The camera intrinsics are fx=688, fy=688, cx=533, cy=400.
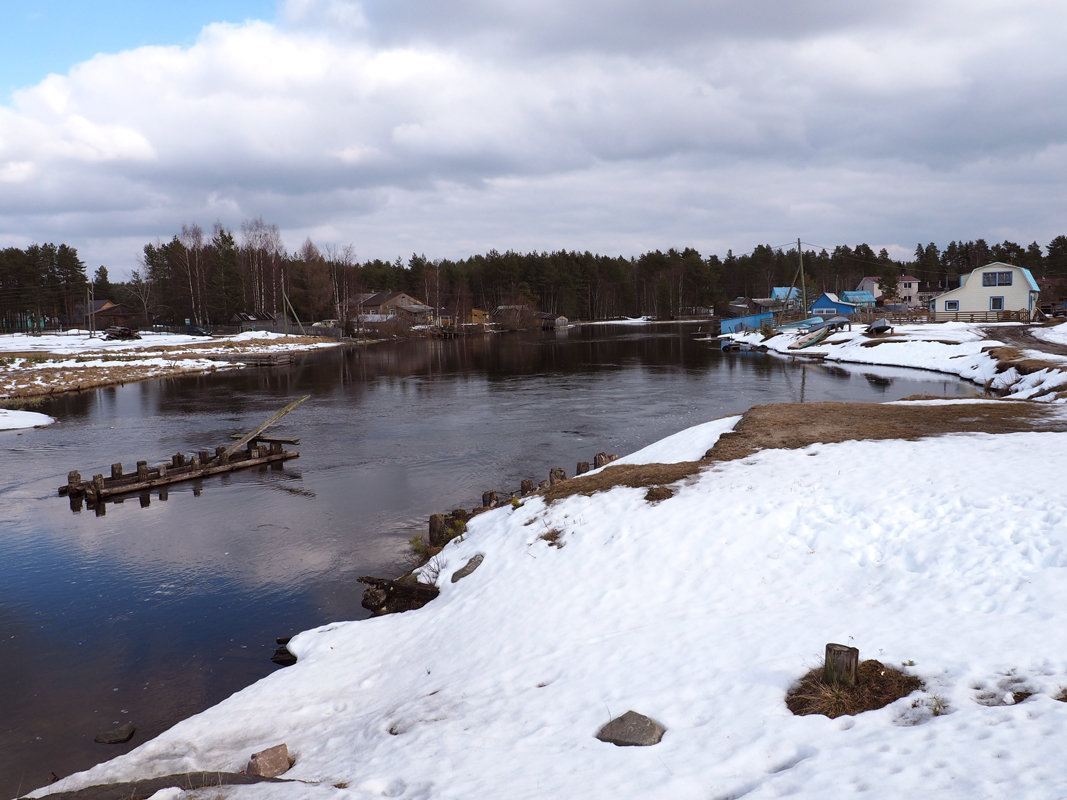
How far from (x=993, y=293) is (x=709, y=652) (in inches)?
3411

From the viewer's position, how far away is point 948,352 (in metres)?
52.1

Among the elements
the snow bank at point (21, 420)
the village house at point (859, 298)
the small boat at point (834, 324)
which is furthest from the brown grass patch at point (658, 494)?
the village house at point (859, 298)

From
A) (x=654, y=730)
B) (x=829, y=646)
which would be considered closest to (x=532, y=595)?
(x=654, y=730)

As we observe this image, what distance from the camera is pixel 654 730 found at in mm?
6980

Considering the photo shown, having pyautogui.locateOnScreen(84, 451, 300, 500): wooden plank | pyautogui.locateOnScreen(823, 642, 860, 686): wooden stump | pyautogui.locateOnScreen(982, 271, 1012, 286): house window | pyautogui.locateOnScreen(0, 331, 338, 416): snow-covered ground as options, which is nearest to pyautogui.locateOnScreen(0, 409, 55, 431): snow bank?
pyautogui.locateOnScreen(0, 331, 338, 416): snow-covered ground

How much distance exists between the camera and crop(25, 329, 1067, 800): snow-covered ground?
610 cm

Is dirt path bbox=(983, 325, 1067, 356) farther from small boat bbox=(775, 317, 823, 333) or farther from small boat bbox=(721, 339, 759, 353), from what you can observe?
small boat bbox=(721, 339, 759, 353)

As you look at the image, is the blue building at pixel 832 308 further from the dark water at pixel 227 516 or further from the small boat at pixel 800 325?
the dark water at pixel 227 516

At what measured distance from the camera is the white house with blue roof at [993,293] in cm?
7569

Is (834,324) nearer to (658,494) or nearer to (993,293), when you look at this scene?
(993,293)

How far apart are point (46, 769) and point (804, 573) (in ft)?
34.1

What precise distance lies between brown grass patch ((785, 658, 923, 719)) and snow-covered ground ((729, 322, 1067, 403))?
2121cm

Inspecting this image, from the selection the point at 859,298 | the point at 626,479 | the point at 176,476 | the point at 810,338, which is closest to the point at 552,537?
the point at 626,479

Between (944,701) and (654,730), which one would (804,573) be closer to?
(944,701)
